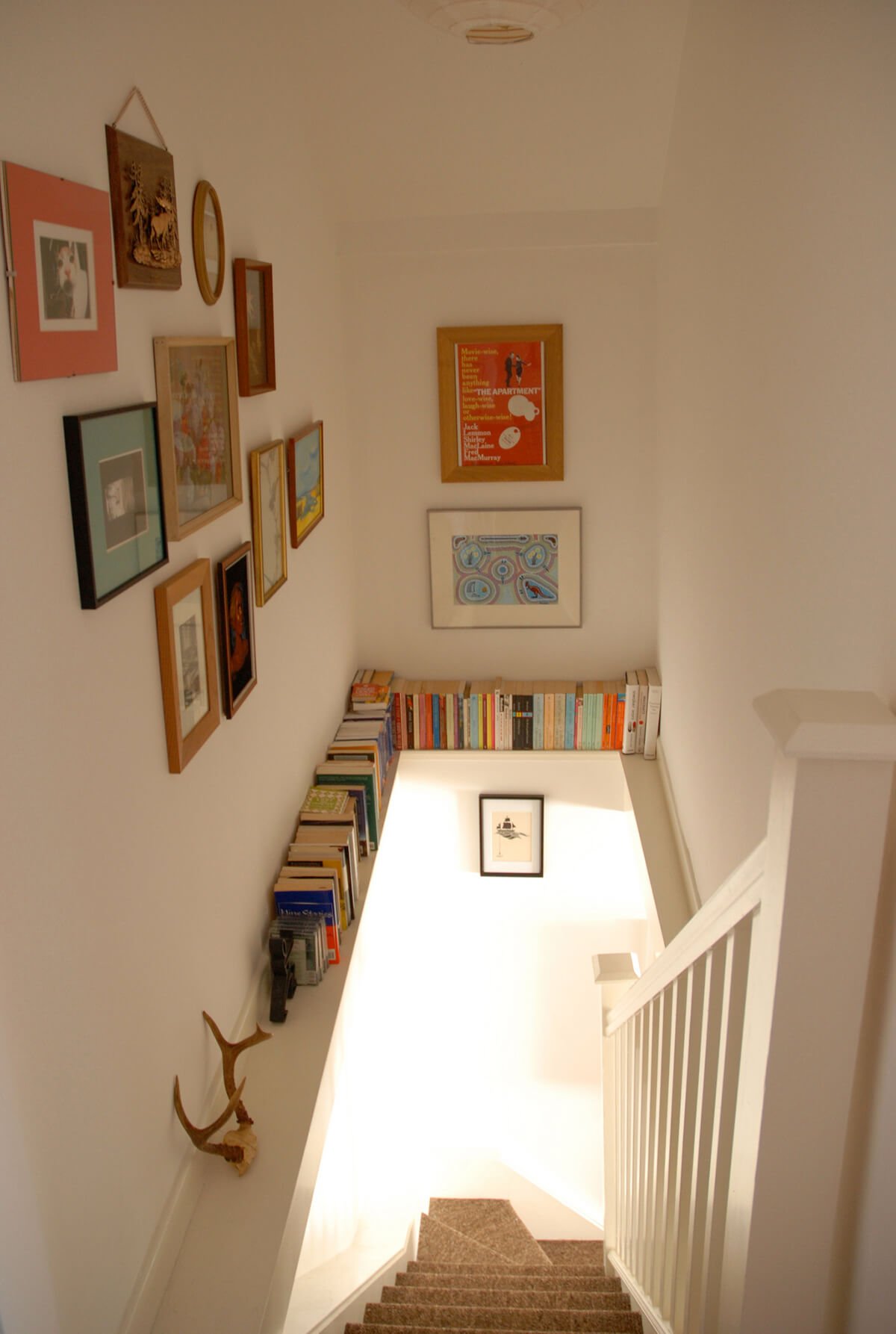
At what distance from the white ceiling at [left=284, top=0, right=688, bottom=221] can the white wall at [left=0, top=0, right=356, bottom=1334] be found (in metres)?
0.33

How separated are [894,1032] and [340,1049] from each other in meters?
2.41

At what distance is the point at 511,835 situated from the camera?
499 centimetres

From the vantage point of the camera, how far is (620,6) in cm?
313

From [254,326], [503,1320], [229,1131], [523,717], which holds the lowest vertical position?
[503,1320]

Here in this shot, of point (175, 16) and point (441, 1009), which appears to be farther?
point (441, 1009)

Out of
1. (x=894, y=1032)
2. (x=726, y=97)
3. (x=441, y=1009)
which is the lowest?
(x=441, y=1009)

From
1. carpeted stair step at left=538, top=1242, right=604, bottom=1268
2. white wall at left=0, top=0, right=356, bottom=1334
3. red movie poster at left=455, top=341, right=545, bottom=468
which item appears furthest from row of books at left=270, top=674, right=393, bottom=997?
carpeted stair step at left=538, top=1242, right=604, bottom=1268

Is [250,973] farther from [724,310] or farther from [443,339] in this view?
[443,339]

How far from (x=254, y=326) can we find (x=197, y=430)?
70 centimetres

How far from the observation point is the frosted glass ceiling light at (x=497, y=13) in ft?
7.13

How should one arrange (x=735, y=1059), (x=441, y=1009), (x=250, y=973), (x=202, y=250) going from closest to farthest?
(x=735, y=1059), (x=202, y=250), (x=250, y=973), (x=441, y=1009)

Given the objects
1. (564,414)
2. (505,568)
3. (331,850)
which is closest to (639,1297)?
(331,850)

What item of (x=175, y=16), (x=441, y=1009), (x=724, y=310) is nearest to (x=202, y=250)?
(x=175, y=16)

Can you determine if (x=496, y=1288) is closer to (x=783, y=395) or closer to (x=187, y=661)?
→ (x=187, y=661)
